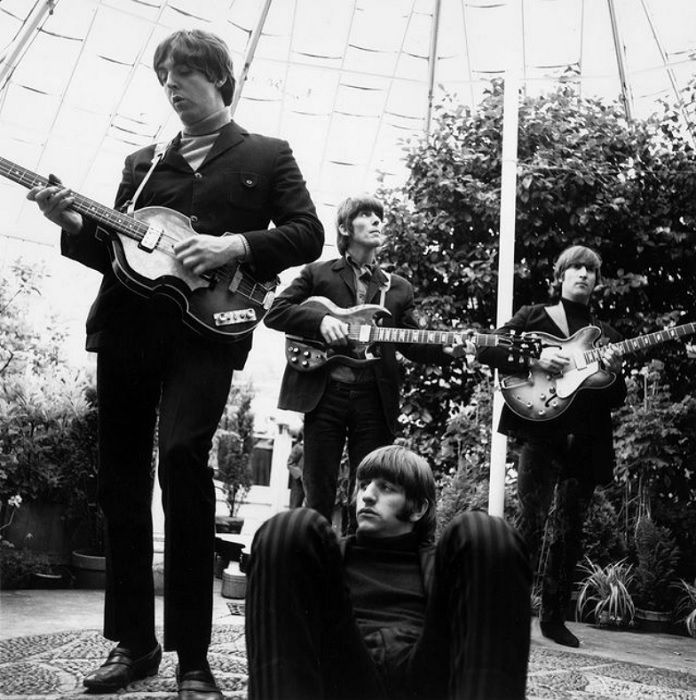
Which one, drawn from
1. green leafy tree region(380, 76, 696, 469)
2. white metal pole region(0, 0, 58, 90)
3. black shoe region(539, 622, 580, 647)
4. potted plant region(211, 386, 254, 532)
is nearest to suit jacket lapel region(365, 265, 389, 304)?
black shoe region(539, 622, 580, 647)

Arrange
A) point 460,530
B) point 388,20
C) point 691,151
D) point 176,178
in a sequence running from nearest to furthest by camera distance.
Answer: point 460,530, point 176,178, point 691,151, point 388,20

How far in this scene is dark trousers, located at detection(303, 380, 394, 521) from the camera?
345cm

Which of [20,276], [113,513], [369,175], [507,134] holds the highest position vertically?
[369,175]

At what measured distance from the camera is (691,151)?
6.48 meters

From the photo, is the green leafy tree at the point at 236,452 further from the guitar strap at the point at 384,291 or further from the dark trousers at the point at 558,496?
the guitar strap at the point at 384,291

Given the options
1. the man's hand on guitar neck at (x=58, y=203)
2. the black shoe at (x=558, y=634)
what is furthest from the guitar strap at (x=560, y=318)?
the man's hand on guitar neck at (x=58, y=203)

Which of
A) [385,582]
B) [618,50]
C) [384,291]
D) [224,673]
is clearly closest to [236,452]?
[618,50]

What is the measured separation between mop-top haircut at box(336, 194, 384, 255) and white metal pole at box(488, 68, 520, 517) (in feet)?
4.27

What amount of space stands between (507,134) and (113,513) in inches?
142

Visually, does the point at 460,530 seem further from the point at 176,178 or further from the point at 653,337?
the point at 653,337

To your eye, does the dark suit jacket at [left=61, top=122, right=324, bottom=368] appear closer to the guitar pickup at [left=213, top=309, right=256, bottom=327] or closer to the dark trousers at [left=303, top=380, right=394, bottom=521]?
the guitar pickup at [left=213, top=309, right=256, bottom=327]

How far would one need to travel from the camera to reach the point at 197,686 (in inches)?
85.0

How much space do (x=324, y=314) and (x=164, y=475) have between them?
154 centimetres

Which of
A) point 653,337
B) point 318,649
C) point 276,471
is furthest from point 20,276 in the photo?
point 276,471
